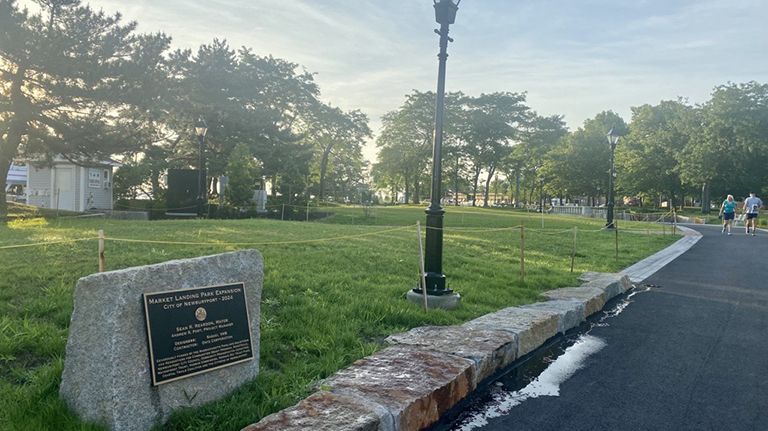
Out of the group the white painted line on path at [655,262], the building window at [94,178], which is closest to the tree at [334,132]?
the building window at [94,178]

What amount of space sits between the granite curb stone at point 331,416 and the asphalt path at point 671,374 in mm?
914

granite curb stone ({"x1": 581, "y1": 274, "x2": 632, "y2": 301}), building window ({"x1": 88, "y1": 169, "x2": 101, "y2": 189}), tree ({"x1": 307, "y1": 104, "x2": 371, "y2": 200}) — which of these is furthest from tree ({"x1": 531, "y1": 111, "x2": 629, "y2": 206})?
granite curb stone ({"x1": 581, "y1": 274, "x2": 632, "y2": 301})

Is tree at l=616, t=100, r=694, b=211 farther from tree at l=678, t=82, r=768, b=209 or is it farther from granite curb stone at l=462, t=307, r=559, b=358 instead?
granite curb stone at l=462, t=307, r=559, b=358

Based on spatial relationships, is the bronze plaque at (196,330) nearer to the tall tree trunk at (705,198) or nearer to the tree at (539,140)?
the tall tree trunk at (705,198)

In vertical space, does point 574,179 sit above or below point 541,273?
above

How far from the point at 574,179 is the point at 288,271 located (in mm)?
57086

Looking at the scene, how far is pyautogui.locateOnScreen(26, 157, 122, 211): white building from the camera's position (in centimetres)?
3100

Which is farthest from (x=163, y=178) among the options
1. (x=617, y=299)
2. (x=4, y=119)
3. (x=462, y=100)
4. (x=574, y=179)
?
(x=574, y=179)

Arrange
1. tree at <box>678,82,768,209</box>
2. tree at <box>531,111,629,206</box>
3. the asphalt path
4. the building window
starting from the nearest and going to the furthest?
the asphalt path → the building window → tree at <box>678,82,768,209</box> → tree at <box>531,111,629,206</box>

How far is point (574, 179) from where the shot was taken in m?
58.5

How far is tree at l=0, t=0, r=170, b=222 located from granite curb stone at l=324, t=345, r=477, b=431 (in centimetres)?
1928

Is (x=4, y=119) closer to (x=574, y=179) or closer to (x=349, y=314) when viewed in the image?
(x=349, y=314)

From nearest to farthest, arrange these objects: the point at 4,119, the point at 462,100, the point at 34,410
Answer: the point at 34,410 → the point at 4,119 → the point at 462,100

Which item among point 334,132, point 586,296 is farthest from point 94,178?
point 586,296
